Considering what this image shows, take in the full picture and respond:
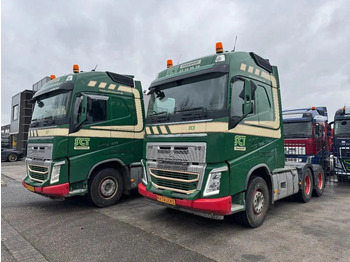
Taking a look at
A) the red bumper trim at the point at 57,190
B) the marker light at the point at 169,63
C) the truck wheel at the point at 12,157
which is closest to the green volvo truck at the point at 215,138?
the marker light at the point at 169,63

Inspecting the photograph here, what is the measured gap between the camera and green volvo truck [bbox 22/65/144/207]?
5.92m

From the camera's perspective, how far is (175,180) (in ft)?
15.1

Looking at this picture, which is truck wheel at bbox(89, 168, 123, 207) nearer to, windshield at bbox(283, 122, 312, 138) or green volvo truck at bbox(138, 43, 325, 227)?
green volvo truck at bbox(138, 43, 325, 227)

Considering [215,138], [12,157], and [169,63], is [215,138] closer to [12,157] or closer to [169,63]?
[169,63]

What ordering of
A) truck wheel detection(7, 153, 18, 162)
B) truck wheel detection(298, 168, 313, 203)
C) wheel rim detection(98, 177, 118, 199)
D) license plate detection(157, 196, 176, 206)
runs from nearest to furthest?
license plate detection(157, 196, 176, 206) → wheel rim detection(98, 177, 118, 199) → truck wheel detection(298, 168, 313, 203) → truck wheel detection(7, 153, 18, 162)

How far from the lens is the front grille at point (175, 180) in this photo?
14.3 ft

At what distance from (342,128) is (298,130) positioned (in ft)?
6.27

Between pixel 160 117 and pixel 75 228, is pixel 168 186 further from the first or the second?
pixel 75 228

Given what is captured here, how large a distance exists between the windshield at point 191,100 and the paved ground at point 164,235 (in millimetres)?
2073

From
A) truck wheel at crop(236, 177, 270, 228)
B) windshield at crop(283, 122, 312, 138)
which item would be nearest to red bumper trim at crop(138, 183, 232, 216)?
truck wheel at crop(236, 177, 270, 228)

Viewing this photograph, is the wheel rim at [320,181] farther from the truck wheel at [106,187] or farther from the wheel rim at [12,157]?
the wheel rim at [12,157]

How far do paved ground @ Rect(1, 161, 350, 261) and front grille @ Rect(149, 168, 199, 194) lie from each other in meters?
0.81

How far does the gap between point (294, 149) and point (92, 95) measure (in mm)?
6502

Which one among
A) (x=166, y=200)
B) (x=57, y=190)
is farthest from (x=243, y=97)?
(x=57, y=190)
